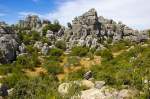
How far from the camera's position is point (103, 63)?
49312 millimetres

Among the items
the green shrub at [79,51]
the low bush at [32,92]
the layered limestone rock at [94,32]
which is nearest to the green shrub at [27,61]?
the green shrub at [79,51]

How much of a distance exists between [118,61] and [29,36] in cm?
2385

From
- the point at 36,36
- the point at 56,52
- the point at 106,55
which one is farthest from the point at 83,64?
the point at 36,36

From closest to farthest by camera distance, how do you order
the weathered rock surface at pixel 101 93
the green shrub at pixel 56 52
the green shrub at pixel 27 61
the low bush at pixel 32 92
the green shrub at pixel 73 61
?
1. the weathered rock surface at pixel 101 93
2. the low bush at pixel 32 92
3. the green shrub at pixel 27 61
4. the green shrub at pixel 73 61
5. the green shrub at pixel 56 52

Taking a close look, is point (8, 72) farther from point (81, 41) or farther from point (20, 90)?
point (81, 41)

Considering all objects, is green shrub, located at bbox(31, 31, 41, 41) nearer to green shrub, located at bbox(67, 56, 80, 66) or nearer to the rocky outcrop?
the rocky outcrop

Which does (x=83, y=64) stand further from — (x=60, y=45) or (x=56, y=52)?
(x=60, y=45)

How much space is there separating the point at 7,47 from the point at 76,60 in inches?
376

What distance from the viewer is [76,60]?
50750mm

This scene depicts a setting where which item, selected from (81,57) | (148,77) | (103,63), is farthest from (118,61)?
(148,77)

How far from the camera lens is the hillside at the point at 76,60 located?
2927 centimetres

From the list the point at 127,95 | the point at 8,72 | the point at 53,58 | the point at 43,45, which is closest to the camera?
the point at 127,95

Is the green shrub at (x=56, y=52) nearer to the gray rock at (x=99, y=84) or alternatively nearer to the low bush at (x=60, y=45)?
the low bush at (x=60, y=45)

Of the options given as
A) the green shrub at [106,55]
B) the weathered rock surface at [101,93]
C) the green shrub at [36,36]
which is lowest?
the weathered rock surface at [101,93]
